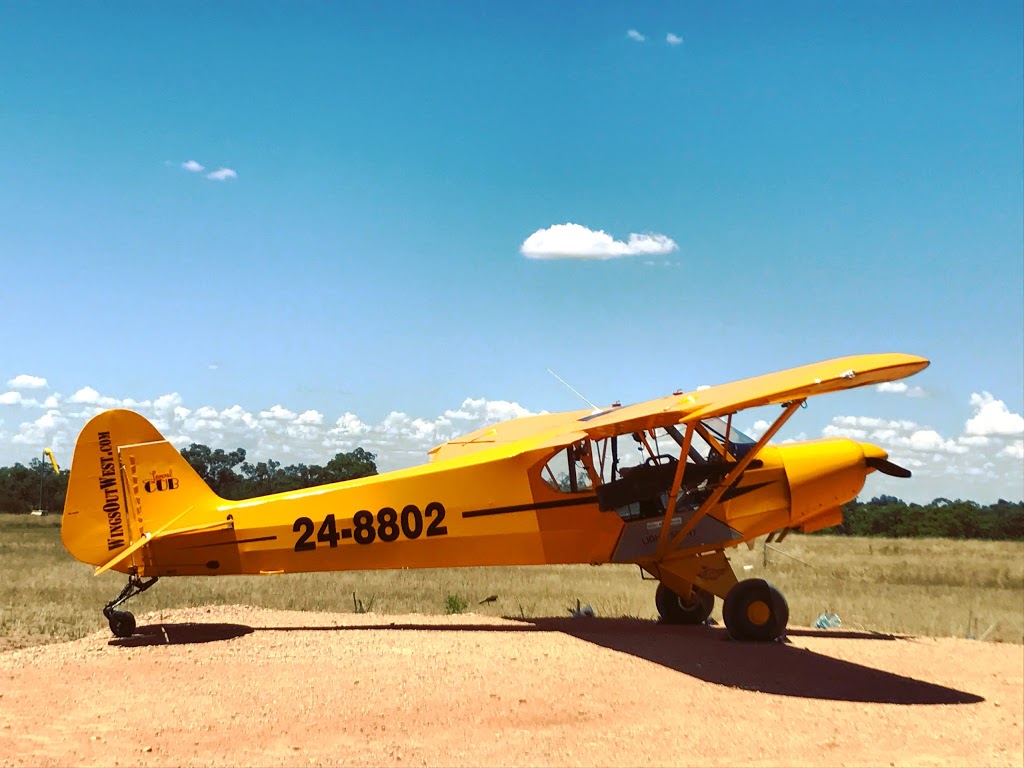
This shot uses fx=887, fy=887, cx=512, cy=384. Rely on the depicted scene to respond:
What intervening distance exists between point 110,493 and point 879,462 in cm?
1045

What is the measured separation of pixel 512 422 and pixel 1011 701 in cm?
888

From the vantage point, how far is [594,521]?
11953 millimetres

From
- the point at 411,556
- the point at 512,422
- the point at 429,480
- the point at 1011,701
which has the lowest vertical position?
the point at 1011,701

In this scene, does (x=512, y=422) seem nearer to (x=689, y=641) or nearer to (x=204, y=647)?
(x=689, y=641)

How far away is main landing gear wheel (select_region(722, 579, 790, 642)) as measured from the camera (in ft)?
37.0

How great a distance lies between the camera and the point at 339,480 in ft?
77.8

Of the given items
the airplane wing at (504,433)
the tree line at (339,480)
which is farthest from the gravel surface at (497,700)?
the tree line at (339,480)

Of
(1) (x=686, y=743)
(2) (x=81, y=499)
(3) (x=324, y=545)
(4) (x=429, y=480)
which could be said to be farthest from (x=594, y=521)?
(2) (x=81, y=499)

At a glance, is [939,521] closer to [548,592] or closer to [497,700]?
[548,592]

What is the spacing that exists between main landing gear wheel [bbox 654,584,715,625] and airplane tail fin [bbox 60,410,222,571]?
650 centimetres

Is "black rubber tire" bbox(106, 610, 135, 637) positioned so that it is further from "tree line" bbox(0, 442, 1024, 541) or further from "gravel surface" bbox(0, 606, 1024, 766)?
"tree line" bbox(0, 442, 1024, 541)

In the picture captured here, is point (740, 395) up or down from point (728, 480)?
up

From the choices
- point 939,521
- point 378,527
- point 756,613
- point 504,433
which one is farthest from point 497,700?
point 939,521

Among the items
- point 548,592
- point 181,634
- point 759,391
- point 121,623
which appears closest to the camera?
point 759,391
